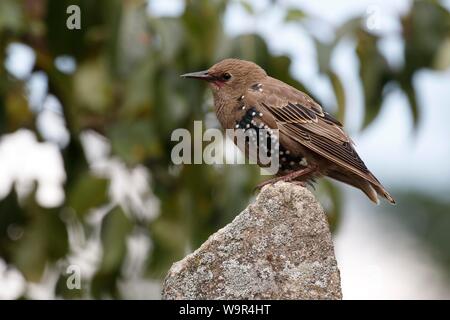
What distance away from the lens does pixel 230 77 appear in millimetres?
6816

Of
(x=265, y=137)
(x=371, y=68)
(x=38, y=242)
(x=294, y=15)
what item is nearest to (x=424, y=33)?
(x=371, y=68)

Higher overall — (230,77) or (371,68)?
(371,68)

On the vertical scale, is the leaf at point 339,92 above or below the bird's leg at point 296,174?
above

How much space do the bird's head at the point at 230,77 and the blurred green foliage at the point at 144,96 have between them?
1.76 m

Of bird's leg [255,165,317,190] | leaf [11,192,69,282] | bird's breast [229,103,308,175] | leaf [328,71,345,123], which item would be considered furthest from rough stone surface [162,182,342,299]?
leaf [11,192,69,282]

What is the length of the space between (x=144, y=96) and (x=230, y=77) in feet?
7.10

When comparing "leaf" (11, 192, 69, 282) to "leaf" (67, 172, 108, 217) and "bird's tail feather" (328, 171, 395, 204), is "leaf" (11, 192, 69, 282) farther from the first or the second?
"bird's tail feather" (328, 171, 395, 204)

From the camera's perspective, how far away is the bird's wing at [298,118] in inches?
265

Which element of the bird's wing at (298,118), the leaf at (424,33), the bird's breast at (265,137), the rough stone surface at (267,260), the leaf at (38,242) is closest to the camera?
the rough stone surface at (267,260)

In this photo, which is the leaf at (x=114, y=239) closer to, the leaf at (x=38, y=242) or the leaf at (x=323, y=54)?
the leaf at (x=38, y=242)

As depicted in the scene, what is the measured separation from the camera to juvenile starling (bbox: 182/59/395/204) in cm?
671

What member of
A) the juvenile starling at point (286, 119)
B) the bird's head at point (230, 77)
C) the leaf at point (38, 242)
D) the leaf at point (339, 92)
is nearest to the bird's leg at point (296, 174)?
the juvenile starling at point (286, 119)

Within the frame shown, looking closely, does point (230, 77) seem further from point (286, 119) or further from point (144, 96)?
point (144, 96)

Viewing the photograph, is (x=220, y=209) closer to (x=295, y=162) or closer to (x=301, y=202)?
(x=295, y=162)
